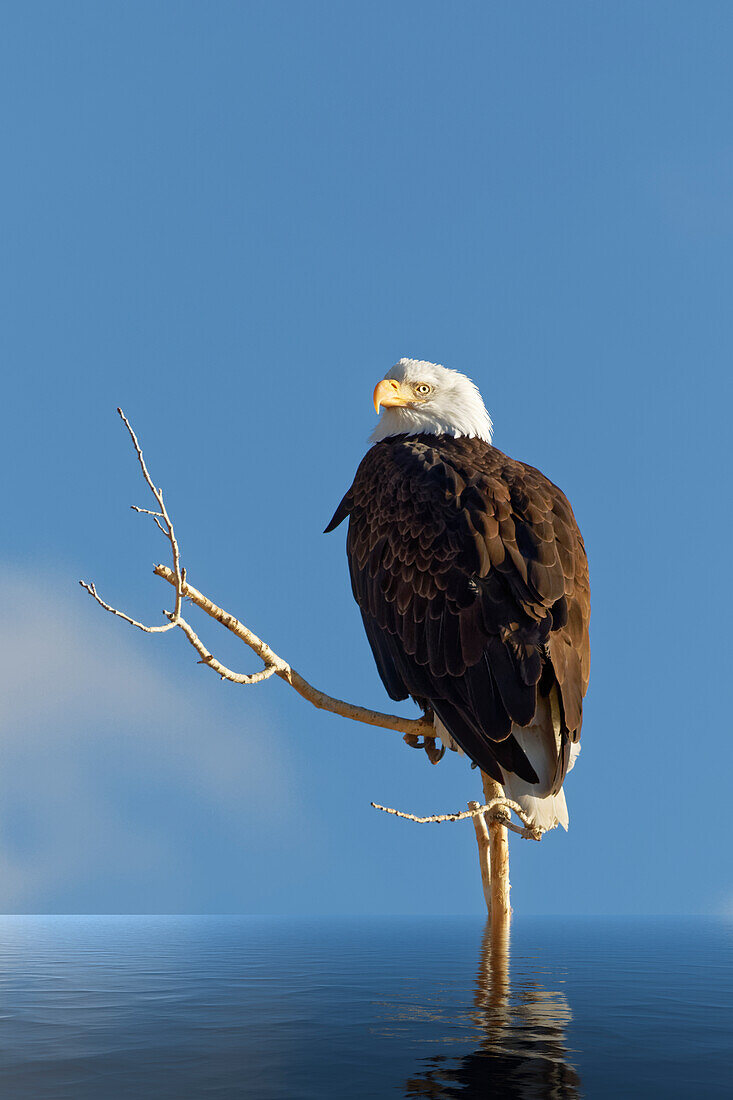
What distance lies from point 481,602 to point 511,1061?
8.93 ft

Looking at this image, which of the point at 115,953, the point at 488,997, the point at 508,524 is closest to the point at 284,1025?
the point at 488,997

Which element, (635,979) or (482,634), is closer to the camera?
(482,634)

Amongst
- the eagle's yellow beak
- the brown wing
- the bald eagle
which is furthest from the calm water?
the eagle's yellow beak

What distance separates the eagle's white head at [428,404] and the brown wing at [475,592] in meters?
0.66

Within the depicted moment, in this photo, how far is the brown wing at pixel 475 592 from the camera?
5.99 metres

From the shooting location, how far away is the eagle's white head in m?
8.09

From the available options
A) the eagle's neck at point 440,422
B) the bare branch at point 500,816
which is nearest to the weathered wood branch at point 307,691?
the bare branch at point 500,816

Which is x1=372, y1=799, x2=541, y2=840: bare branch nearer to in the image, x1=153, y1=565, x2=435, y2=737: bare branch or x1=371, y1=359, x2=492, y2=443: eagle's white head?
x1=153, y1=565, x2=435, y2=737: bare branch

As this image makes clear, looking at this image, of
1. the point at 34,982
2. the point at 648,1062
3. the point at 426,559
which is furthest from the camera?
the point at 34,982

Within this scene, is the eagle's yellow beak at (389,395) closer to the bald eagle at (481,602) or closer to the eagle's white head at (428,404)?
the eagle's white head at (428,404)

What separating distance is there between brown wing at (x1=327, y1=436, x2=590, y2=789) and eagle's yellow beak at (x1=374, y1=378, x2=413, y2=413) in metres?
0.85

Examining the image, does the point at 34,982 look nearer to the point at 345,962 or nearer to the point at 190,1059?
the point at 345,962

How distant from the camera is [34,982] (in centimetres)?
1028

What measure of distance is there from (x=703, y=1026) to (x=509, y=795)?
2.19 meters
